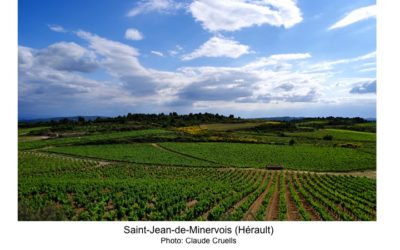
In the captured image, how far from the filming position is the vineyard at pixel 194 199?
1414 centimetres

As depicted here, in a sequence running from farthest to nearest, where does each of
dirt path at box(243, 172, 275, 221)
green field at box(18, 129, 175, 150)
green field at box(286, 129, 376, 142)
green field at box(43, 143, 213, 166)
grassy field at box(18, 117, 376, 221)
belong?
green field at box(286, 129, 376, 142), green field at box(18, 129, 175, 150), green field at box(43, 143, 213, 166), grassy field at box(18, 117, 376, 221), dirt path at box(243, 172, 275, 221)

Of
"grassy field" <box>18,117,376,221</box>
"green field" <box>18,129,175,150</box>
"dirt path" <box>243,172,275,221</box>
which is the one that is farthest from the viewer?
"green field" <box>18,129,175,150</box>

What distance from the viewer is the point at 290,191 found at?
21562 millimetres

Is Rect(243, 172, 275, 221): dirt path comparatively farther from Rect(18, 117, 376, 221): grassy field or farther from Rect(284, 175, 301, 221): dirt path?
Rect(284, 175, 301, 221): dirt path

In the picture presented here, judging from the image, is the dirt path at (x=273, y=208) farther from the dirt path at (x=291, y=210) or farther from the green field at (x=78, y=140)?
the green field at (x=78, y=140)

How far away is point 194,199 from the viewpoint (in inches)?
703

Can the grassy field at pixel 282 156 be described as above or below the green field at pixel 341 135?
below

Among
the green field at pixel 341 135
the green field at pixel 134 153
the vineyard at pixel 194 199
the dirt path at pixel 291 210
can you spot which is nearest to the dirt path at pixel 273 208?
the vineyard at pixel 194 199

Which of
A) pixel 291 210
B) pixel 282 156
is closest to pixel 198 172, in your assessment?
pixel 282 156

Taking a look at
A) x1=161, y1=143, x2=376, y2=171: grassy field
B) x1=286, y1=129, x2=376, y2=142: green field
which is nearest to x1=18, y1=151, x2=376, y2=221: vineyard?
x1=161, y1=143, x2=376, y2=171: grassy field

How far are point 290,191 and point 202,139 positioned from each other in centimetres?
3092

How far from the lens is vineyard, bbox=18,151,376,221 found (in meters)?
14.1
